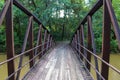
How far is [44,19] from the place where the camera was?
2097 centimetres

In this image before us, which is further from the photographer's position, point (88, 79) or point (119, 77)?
point (119, 77)

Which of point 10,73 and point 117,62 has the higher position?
point 10,73

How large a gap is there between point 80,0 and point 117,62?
10927 mm

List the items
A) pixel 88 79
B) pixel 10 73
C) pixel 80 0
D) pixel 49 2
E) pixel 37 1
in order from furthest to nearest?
pixel 80 0, pixel 37 1, pixel 49 2, pixel 88 79, pixel 10 73

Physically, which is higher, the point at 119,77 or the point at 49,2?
the point at 49,2

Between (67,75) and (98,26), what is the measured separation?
15.7 m

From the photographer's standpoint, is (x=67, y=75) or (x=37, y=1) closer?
(x=67, y=75)

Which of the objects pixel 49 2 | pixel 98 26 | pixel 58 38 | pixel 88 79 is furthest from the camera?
pixel 58 38

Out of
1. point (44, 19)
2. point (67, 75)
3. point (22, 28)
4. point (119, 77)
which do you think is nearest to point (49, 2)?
point (44, 19)

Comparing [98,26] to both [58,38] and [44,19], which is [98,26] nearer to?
[44,19]

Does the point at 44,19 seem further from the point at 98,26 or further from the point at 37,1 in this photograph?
the point at 98,26

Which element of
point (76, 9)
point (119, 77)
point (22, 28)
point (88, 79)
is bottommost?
point (119, 77)

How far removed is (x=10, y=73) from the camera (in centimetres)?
382

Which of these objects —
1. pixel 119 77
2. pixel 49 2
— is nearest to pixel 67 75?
pixel 119 77
